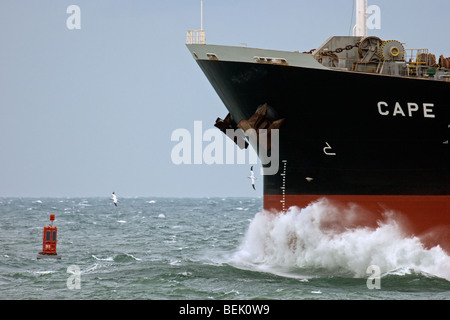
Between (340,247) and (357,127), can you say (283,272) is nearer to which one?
(340,247)

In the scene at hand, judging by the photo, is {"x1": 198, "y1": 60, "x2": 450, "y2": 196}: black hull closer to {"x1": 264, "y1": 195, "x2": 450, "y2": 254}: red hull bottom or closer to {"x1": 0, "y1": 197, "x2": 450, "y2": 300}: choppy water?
{"x1": 264, "y1": 195, "x2": 450, "y2": 254}: red hull bottom

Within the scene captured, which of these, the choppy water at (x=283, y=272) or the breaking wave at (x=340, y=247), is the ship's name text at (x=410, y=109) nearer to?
the breaking wave at (x=340, y=247)

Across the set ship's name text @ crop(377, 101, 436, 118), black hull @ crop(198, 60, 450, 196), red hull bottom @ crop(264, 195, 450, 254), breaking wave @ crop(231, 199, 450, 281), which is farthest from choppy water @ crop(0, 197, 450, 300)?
ship's name text @ crop(377, 101, 436, 118)

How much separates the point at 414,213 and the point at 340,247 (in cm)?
245

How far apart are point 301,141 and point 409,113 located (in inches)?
135

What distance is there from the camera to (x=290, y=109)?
974 inches

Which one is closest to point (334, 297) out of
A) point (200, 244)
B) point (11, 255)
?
point (11, 255)

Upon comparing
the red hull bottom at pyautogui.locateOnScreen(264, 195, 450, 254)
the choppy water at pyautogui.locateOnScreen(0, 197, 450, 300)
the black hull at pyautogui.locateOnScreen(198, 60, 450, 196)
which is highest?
the black hull at pyautogui.locateOnScreen(198, 60, 450, 196)

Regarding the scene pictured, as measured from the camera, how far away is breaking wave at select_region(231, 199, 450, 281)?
23.8m

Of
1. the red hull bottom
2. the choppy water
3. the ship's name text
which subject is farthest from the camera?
the red hull bottom

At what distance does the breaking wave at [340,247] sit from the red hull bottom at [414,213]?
0.51 ft

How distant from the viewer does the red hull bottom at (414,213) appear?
945 inches

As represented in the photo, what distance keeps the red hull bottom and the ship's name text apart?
252cm
